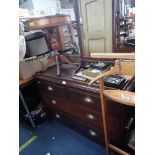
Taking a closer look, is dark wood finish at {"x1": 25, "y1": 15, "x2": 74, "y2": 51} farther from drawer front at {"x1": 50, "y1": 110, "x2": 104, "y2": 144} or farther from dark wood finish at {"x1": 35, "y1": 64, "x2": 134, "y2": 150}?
drawer front at {"x1": 50, "y1": 110, "x2": 104, "y2": 144}

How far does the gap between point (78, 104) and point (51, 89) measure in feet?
1.45

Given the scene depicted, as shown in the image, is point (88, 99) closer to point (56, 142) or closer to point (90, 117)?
point (90, 117)

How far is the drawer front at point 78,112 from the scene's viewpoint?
1544 mm

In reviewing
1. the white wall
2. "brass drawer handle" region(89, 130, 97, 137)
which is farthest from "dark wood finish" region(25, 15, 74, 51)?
"brass drawer handle" region(89, 130, 97, 137)

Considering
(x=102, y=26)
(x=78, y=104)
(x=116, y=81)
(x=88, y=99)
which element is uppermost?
(x=102, y=26)

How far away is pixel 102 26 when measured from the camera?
59.5 inches

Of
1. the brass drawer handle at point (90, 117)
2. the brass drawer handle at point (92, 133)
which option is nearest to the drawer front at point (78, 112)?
the brass drawer handle at point (90, 117)

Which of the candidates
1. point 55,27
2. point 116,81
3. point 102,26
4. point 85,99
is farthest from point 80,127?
point 55,27

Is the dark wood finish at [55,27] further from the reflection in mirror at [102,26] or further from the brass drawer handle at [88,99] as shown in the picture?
the brass drawer handle at [88,99]

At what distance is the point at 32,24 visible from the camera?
5.67 ft

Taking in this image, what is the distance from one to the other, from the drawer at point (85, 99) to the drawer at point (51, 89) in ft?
0.41
